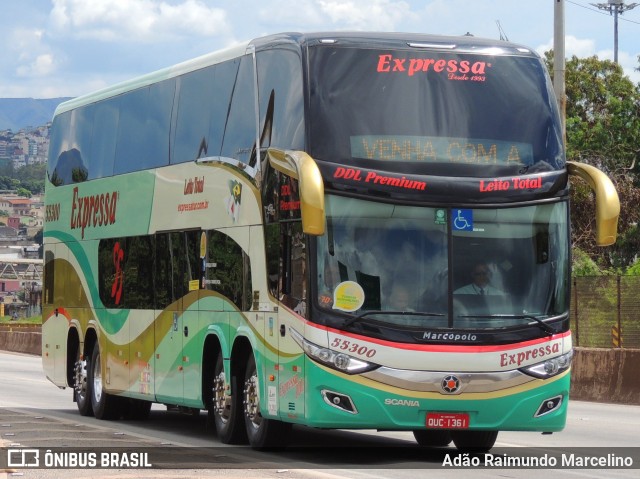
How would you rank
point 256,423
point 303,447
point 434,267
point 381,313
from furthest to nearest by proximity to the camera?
1. point 303,447
2. point 256,423
3. point 434,267
4. point 381,313

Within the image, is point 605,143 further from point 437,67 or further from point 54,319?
point 437,67

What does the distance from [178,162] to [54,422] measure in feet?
11.7

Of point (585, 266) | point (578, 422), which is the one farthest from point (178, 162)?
point (585, 266)

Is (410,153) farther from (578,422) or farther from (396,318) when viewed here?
(578,422)

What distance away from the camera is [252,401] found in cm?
1581

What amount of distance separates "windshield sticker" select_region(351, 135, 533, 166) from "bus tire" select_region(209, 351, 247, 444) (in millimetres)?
3390

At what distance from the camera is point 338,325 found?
1387 centimetres

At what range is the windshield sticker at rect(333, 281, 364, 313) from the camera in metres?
13.9

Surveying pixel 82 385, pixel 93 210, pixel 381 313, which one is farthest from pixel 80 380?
pixel 381 313

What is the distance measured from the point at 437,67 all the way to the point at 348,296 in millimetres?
2528

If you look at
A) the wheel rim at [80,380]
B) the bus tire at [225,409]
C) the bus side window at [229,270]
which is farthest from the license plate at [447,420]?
the wheel rim at [80,380]

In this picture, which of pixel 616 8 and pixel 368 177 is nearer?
pixel 368 177

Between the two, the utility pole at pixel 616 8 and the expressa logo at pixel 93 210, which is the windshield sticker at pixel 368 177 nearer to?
the expressa logo at pixel 93 210

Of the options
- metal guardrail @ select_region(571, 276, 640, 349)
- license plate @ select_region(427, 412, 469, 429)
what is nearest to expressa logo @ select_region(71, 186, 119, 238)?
license plate @ select_region(427, 412, 469, 429)
